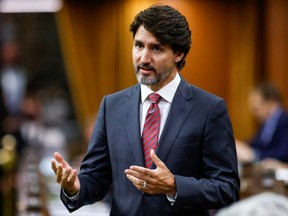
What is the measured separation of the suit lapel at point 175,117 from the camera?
2.71 metres

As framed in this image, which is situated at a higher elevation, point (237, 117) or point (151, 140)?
point (151, 140)

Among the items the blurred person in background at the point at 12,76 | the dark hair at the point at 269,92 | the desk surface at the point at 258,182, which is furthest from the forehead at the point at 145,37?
the blurred person in background at the point at 12,76

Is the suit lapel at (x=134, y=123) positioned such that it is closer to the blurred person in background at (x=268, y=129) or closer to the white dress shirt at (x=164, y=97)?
the white dress shirt at (x=164, y=97)

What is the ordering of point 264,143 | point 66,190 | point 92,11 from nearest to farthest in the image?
point 66,190
point 264,143
point 92,11

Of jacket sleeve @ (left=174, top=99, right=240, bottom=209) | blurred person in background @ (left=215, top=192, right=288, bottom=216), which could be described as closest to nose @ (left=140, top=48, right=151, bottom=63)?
jacket sleeve @ (left=174, top=99, right=240, bottom=209)

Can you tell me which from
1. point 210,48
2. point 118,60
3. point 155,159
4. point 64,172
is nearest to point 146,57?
point 155,159

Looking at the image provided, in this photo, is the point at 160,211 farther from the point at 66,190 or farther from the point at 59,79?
the point at 59,79

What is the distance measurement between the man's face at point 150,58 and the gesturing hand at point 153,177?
0.29 m

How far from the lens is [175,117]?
2742 millimetres

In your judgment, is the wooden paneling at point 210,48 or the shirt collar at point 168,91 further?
the wooden paneling at point 210,48

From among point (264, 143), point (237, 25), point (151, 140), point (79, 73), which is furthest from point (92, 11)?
point (151, 140)

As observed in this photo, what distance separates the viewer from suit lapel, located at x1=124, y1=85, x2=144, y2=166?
107 inches

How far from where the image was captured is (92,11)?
29.9 ft

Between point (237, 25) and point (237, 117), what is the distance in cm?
97
